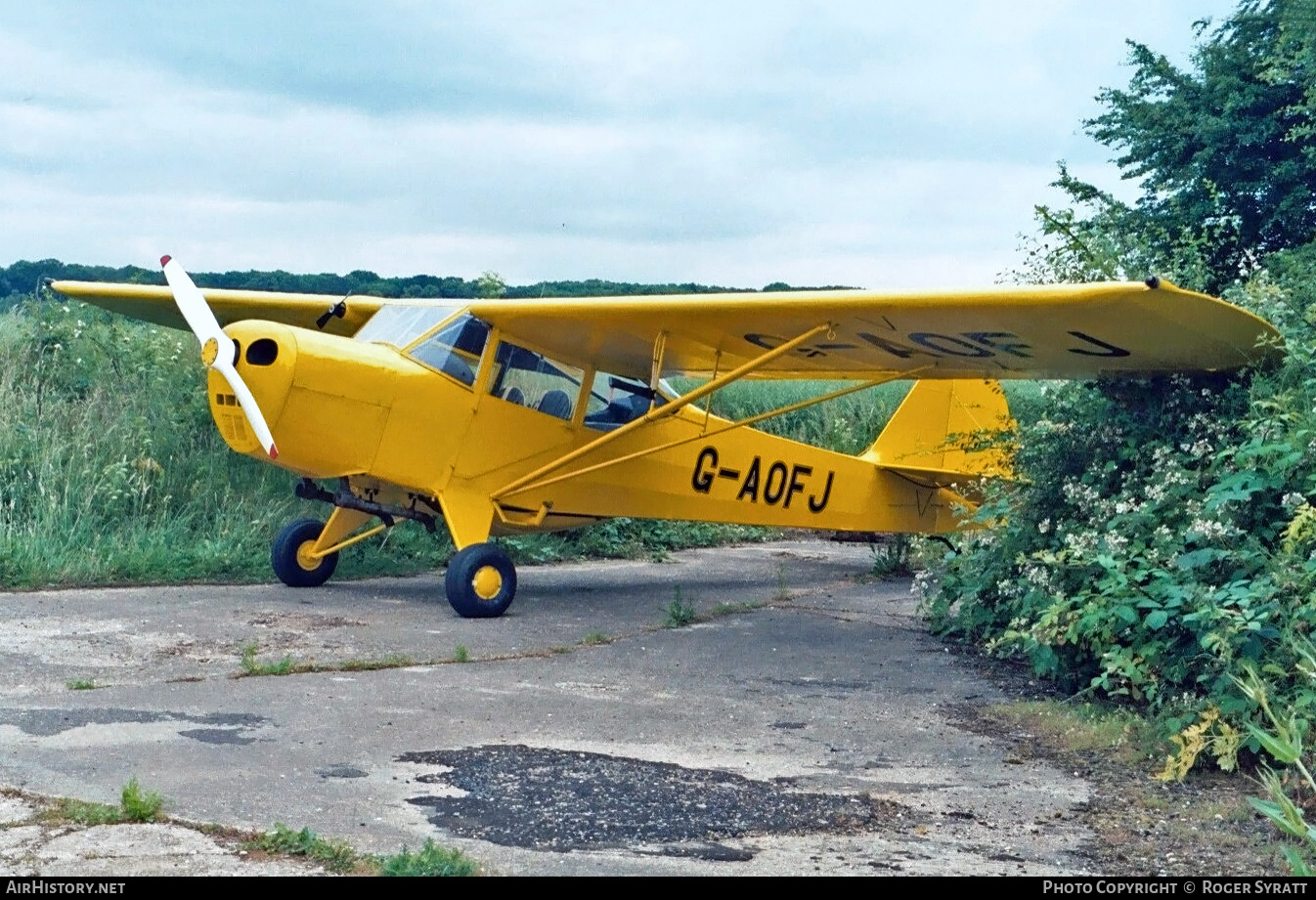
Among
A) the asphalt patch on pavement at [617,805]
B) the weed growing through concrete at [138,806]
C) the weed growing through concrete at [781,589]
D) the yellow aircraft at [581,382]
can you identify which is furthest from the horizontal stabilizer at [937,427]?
the weed growing through concrete at [138,806]

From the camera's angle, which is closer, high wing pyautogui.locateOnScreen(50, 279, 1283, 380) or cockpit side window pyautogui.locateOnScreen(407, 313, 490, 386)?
high wing pyautogui.locateOnScreen(50, 279, 1283, 380)

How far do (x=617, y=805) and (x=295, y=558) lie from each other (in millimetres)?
5827

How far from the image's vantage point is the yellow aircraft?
6.80m

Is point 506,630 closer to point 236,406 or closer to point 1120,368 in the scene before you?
point 236,406

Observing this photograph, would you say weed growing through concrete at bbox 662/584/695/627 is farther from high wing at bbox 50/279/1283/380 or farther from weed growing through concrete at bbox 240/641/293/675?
weed growing through concrete at bbox 240/641/293/675

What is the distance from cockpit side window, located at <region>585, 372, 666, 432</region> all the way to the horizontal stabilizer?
254 centimetres

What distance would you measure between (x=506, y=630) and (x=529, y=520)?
1544 millimetres

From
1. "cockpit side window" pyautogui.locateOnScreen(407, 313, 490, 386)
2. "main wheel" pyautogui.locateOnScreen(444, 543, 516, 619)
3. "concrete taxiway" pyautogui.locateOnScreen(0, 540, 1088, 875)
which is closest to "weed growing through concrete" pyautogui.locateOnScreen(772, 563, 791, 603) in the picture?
"concrete taxiway" pyautogui.locateOnScreen(0, 540, 1088, 875)

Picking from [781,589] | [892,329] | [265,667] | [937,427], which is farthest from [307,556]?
[937,427]

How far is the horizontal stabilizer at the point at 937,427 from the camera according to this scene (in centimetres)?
1155

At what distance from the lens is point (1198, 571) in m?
5.20

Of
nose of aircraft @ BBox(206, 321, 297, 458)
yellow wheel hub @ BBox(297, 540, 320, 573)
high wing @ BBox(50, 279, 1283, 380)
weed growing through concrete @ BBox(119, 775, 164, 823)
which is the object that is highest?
high wing @ BBox(50, 279, 1283, 380)

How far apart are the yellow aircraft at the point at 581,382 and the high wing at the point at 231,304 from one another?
4 cm
